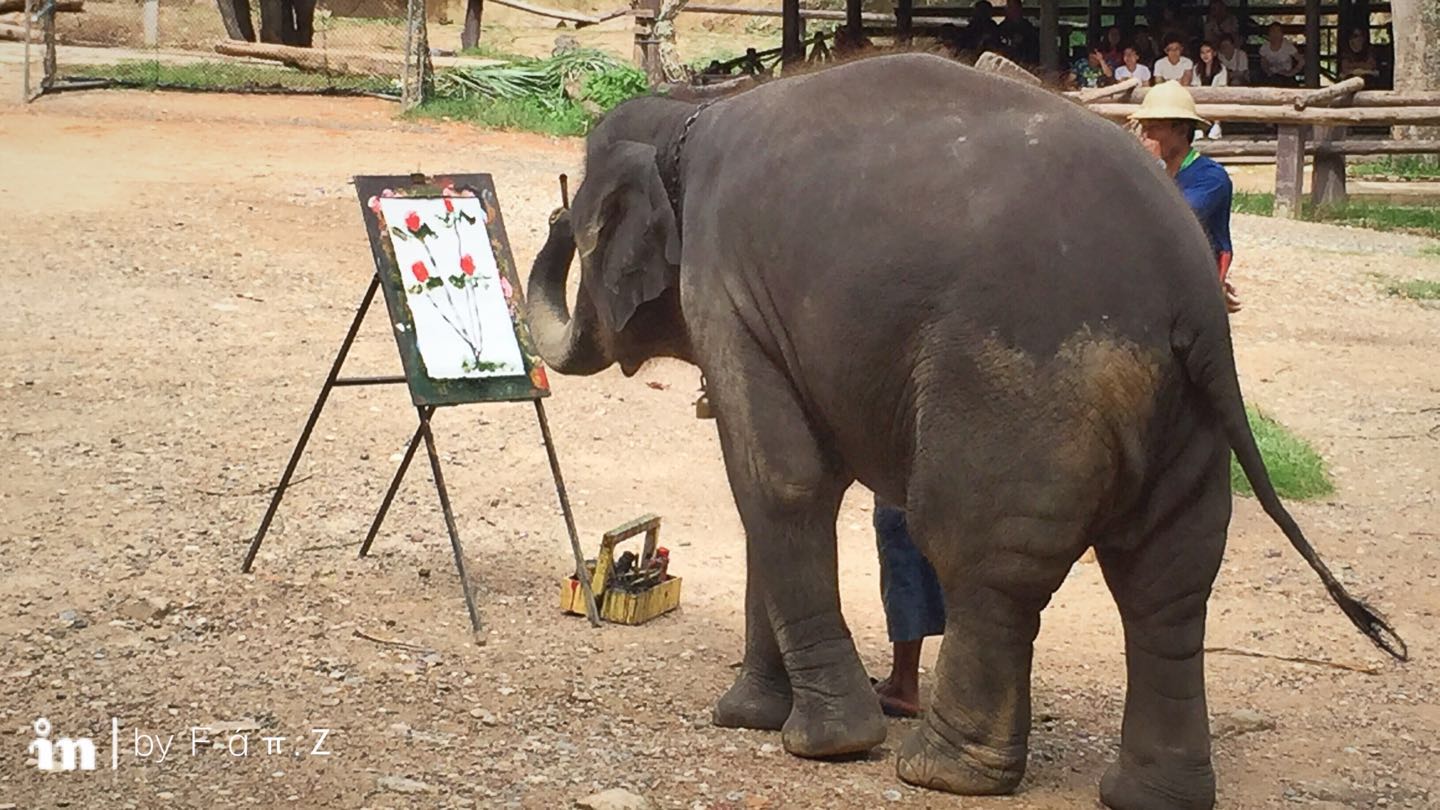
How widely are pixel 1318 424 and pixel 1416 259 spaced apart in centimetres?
590

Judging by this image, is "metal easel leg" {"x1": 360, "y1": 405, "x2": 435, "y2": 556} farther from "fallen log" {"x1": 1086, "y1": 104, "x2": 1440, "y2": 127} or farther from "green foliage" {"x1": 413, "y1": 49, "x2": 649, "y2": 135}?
"green foliage" {"x1": 413, "y1": 49, "x2": 649, "y2": 135}

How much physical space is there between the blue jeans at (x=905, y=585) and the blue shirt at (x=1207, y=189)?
72.4 inches

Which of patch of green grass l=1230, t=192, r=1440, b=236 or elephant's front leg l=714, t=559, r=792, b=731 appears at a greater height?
elephant's front leg l=714, t=559, r=792, b=731

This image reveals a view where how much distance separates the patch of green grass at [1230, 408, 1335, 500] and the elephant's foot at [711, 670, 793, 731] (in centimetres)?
369

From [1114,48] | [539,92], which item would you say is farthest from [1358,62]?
[539,92]

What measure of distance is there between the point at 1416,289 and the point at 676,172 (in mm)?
10251

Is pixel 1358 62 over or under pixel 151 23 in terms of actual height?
under

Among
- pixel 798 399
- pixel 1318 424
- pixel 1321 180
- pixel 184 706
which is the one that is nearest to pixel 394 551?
pixel 184 706

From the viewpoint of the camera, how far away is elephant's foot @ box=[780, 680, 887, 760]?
6.03 metres

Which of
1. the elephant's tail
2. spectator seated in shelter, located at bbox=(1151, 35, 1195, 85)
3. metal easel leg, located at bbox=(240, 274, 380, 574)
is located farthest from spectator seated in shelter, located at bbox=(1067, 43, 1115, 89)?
the elephant's tail

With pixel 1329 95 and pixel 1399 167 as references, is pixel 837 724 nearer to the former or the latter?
pixel 1329 95

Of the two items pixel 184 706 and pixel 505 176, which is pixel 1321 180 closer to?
pixel 505 176

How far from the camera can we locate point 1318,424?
37.3 ft

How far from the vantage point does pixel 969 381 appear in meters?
5.39
